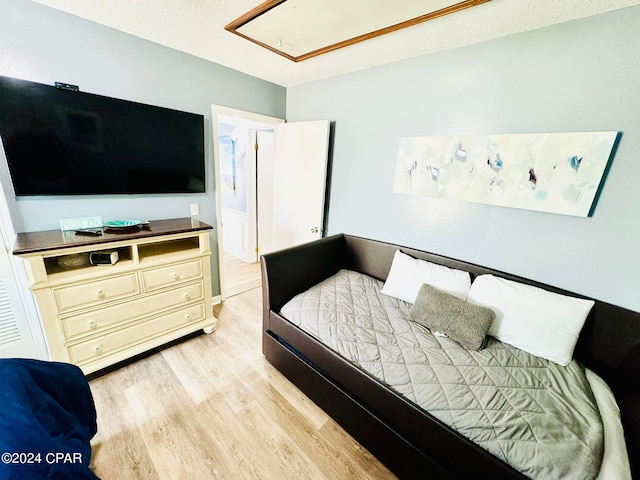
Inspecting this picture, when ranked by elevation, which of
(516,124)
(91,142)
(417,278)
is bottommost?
(417,278)

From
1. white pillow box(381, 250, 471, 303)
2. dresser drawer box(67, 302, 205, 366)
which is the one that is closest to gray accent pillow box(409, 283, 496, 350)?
white pillow box(381, 250, 471, 303)

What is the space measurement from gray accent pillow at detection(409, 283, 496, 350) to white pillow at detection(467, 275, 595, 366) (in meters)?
0.13

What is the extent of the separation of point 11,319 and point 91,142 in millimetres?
1293

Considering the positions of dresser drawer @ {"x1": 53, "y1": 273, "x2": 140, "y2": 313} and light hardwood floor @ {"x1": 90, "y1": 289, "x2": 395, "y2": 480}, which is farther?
dresser drawer @ {"x1": 53, "y1": 273, "x2": 140, "y2": 313}

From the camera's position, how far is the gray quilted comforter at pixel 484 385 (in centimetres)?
96

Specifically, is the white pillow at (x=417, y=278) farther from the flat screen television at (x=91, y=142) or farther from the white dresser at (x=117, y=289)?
the flat screen television at (x=91, y=142)

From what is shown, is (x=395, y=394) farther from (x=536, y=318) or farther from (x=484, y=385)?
(x=536, y=318)

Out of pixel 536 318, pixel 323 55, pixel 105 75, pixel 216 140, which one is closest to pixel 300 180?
pixel 216 140

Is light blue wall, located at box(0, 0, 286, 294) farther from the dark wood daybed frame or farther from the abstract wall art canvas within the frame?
the abstract wall art canvas

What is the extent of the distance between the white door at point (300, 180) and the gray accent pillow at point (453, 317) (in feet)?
4.45

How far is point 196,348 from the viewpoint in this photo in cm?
205

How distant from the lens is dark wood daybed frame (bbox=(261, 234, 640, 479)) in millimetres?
1056

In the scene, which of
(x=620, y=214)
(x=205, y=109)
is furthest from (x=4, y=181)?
(x=620, y=214)

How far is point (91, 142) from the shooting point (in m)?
1.72
